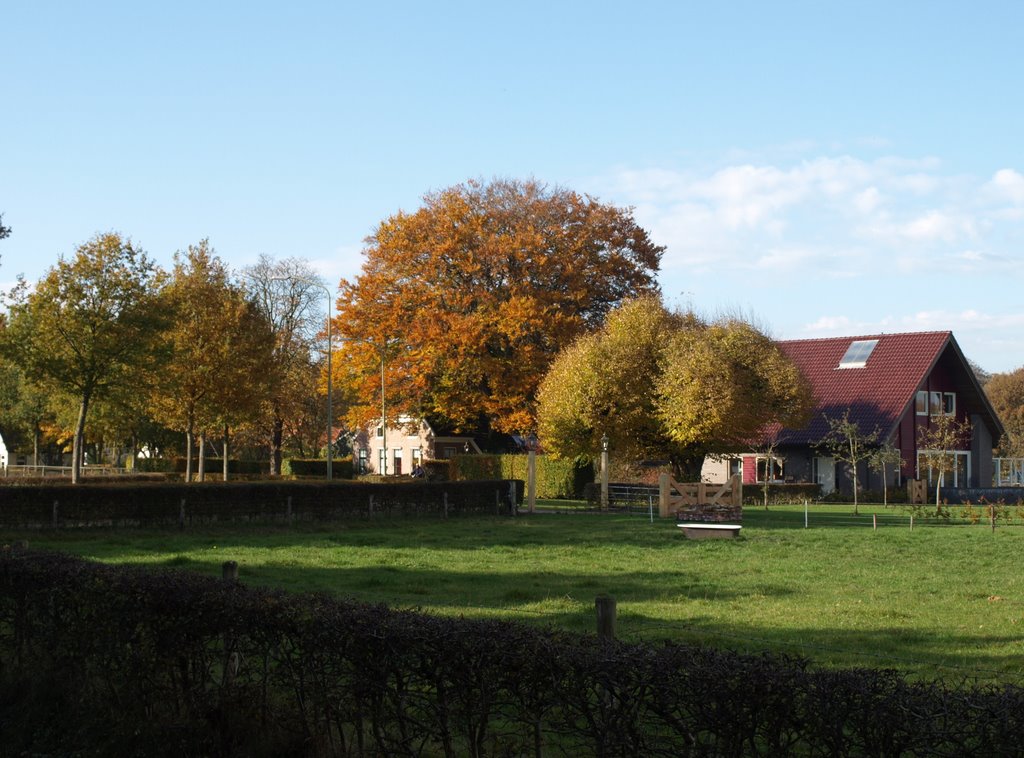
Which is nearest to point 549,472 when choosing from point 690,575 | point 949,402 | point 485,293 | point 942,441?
point 485,293

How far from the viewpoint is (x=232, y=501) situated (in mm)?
30625

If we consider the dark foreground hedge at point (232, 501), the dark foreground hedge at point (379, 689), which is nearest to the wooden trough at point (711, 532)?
the dark foreground hedge at point (232, 501)

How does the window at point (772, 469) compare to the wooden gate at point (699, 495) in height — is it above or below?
above

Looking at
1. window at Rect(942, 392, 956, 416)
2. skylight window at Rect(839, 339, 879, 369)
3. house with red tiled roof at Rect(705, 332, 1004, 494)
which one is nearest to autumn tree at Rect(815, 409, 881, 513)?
house with red tiled roof at Rect(705, 332, 1004, 494)

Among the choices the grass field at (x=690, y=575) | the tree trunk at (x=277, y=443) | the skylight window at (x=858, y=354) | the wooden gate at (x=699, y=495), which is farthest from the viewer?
the tree trunk at (x=277, y=443)

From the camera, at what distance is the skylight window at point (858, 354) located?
6238cm

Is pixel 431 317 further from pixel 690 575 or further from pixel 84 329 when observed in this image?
pixel 690 575

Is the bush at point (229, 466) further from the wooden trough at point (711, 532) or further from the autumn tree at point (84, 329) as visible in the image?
the wooden trough at point (711, 532)

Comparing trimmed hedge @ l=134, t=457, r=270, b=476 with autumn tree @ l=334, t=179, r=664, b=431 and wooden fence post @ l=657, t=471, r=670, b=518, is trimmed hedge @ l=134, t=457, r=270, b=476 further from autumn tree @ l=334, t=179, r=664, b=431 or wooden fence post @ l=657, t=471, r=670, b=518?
wooden fence post @ l=657, t=471, r=670, b=518

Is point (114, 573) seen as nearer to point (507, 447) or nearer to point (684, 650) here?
point (684, 650)

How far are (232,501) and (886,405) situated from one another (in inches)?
1540

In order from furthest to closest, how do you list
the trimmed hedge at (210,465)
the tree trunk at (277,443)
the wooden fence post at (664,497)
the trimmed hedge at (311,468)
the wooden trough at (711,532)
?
1. the trimmed hedge at (210,465)
2. the tree trunk at (277,443)
3. the trimmed hedge at (311,468)
4. the wooden fence post at (664,497)
5. the wooden trough at (711,532)

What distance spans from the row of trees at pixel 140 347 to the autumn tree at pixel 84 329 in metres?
0.04

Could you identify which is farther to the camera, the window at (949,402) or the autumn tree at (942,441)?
the window at (949,402)
